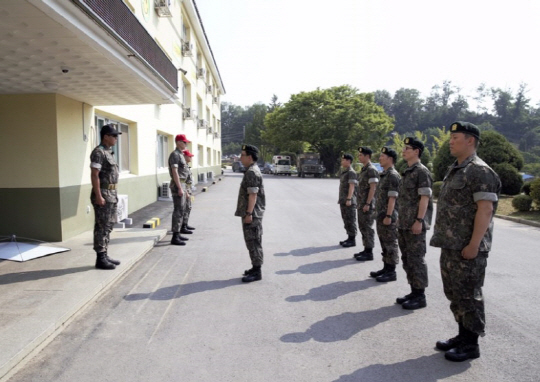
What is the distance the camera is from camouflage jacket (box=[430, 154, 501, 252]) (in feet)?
10.7

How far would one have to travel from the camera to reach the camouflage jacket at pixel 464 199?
3.27 meters

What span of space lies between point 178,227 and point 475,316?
576 centimetres

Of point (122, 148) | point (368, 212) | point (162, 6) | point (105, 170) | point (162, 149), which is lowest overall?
point (368, 212)

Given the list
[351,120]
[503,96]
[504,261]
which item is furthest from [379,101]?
[504,261]

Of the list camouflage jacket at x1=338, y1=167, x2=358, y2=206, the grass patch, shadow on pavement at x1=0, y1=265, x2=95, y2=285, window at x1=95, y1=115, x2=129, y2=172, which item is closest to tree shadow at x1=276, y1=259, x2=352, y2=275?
camouflage jacket at x1=338, y1=167, x2=358, y2=206

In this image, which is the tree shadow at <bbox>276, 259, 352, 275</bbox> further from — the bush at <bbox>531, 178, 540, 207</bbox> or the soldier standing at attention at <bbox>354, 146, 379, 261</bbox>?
the bush at <bbox>531, 178, 540, 207</bbox>

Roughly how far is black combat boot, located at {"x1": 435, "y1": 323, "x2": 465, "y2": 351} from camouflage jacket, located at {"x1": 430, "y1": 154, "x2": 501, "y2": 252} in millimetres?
722

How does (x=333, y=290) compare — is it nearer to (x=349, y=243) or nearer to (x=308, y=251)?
(x=308, y=251)

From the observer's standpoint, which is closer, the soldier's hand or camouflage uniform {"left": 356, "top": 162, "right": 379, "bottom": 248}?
the soldier's hand

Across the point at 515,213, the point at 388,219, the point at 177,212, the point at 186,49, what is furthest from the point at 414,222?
the point at 186,49

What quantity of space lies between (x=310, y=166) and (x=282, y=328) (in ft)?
120

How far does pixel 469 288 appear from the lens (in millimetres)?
3373

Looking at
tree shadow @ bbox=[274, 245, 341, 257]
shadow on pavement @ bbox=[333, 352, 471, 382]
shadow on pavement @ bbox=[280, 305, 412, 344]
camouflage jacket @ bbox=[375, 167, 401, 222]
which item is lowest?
shadow on pavement @ bbox=[333, 352, 471, 382]

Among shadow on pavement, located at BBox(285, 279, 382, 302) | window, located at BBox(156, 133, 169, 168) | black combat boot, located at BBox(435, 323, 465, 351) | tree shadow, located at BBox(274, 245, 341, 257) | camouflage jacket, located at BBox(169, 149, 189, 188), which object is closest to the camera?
black combat boot, located at BBox(435, 323, 465, 351)
